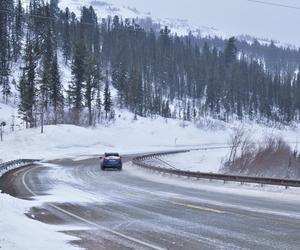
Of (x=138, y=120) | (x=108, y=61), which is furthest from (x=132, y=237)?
(x=108, y=61)

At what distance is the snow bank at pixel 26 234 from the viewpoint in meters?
9.70

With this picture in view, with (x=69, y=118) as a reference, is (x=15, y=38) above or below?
above

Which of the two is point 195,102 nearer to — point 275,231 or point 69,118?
point 69,118

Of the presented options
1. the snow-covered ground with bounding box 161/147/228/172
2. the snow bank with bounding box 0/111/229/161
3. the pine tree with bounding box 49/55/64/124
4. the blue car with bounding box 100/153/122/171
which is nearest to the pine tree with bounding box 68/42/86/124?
the pine tree with bounding box 49/55/64/124

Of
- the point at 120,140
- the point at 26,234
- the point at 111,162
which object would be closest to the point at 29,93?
the point at 120,140

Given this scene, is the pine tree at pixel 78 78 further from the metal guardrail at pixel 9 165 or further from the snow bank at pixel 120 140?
the metal guardrail at pixel 9 165

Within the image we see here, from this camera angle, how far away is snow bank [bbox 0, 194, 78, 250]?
31.8 ft

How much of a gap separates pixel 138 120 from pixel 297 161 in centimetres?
6393

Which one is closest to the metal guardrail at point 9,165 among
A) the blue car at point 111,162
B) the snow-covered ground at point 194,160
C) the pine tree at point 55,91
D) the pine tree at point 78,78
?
A: the blue car at point 111,162

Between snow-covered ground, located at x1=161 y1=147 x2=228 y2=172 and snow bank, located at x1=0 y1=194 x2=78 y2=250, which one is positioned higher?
snow bank, located at x1=0 y1=194 x2=78 y2=250

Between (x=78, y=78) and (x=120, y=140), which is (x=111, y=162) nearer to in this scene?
(x=120, y=140)

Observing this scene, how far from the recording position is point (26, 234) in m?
11.0

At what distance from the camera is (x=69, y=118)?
332 feet

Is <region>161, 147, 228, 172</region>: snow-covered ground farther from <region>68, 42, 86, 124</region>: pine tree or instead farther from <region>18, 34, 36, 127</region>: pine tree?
<region>68, 42, 86, 124</region>: pine tree
